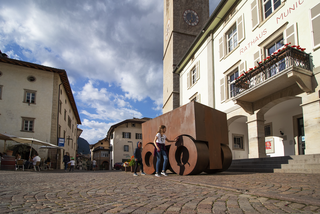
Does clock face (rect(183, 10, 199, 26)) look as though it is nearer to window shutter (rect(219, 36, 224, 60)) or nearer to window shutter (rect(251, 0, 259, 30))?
window shutter (rect(219, 36, 224, 60))

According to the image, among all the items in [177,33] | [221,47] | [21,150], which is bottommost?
[21,150]

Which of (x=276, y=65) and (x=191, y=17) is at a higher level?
(x=191, y=17)

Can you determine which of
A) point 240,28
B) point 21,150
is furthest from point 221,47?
point 21,150

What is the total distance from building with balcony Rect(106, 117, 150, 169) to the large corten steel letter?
43470 millimetres

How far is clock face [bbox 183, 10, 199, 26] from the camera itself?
3516 centimetres

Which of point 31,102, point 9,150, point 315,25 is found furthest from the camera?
point 31,102

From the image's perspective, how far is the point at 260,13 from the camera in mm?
13883

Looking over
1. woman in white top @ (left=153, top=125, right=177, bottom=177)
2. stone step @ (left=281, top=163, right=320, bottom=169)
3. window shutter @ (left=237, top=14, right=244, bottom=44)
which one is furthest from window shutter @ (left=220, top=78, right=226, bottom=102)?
woman in white top @ (left=153, top=125, right=177, bottom=177)

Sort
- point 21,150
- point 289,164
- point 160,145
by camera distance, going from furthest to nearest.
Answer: point 21,150 < point 289,164 < point 160,145

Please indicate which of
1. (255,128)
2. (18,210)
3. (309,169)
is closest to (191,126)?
(309,169)

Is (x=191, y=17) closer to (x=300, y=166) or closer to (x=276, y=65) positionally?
(x=276, y=65)

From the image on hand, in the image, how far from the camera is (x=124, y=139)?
52312 millimetres

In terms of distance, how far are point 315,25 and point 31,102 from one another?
25268 mm

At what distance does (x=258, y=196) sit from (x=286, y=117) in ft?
45.4
